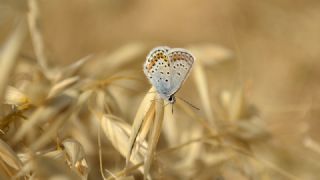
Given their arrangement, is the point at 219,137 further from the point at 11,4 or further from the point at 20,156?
the point at 11,4

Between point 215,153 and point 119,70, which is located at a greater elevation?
point 119,70

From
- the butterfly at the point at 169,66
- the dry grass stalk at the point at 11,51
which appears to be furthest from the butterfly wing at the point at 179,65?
the dry grass stalk at the point at 11,51

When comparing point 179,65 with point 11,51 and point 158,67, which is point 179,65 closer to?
point 158,67

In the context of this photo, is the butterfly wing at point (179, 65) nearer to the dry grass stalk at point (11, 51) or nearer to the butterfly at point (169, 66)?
the butterfly at point (169, 66)

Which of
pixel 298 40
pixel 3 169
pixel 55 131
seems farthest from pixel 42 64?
pixel 298 40

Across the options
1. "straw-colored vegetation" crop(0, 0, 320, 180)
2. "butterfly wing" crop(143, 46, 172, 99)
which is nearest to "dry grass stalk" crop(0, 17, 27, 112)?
"straw-colored vegetation" crop(0, 0, 320, 180)

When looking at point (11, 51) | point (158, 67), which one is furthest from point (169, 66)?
point (11, 51)
